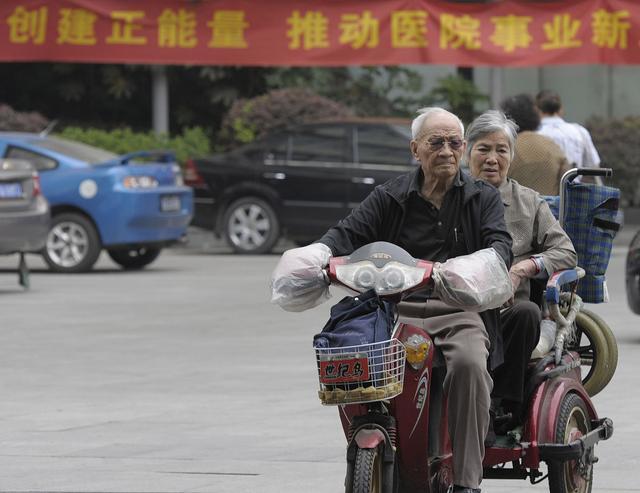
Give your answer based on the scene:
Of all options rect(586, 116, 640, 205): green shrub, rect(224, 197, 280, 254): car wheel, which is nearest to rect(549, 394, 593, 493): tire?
rect(224, 197, 280, 254): car wheel

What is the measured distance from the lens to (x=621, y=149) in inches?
978

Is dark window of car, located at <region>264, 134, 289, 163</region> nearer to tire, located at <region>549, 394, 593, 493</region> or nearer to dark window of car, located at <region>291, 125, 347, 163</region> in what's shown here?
dark window of car, located at <region>291, 125, 347, 163</region>

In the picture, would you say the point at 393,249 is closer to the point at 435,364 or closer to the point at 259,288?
the point at 435,364

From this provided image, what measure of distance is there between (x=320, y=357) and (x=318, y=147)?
1632cm

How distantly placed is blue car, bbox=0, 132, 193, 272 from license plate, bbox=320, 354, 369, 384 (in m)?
13.6

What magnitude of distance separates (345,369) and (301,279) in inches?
15.4

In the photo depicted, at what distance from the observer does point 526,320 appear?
6352mm

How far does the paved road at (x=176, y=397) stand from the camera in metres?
7.65

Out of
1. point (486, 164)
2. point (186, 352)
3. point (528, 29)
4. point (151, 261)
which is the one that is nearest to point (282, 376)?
point (186, 352)

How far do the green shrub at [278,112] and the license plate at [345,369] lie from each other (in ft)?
64.2

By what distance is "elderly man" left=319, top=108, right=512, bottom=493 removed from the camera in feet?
19.9

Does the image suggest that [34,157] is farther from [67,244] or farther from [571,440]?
[571,440]

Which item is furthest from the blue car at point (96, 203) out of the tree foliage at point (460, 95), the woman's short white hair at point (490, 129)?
the woman's short white hair at point (490, 129)

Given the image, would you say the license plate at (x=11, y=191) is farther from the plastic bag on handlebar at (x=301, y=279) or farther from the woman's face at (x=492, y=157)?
the plastic bag on handlebar at (x=301, y=279)
